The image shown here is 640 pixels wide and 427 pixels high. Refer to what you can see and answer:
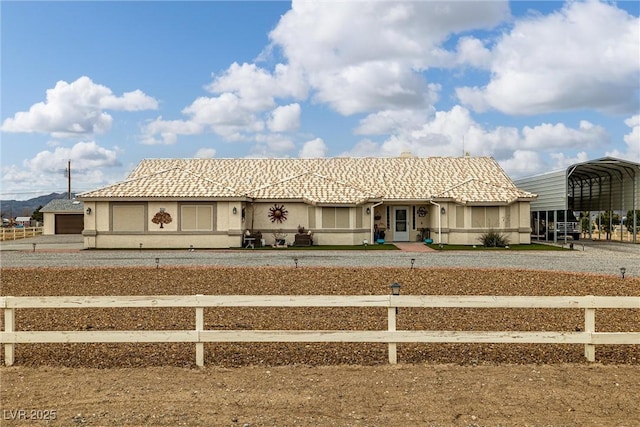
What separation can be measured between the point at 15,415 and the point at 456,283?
11.0m

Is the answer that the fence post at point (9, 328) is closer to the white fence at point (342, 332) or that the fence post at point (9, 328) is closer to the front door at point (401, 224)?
the white fence at point (342, 332)

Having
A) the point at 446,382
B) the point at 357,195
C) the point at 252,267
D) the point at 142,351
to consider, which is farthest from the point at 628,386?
the point at 357,195

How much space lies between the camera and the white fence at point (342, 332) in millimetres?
6910

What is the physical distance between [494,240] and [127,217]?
1916 cm

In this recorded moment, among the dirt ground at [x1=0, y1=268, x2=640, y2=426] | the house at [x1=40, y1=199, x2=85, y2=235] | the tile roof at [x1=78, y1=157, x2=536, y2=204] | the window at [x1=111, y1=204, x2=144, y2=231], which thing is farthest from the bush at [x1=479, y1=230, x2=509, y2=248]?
the house at [x1=40, y1=199, x2=85, y2=235]

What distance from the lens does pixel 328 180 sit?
3078 cm

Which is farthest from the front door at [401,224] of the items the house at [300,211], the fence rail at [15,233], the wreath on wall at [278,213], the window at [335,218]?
the fence rail at [15,233]

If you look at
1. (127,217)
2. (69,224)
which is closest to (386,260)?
(127,217)

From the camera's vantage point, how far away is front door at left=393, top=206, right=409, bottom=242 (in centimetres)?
3127

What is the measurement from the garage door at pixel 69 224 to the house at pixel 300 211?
70.3 feet

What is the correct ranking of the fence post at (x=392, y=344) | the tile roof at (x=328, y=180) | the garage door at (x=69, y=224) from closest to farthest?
the fence post at (x=392, y=344) → the tile roof at (x=328, y=180) → the garage door at (x=69, y=224)

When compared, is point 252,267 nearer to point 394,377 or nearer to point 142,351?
point 142,351

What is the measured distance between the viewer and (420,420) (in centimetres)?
531

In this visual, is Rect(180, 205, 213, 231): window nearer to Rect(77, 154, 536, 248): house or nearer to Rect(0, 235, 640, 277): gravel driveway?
Rect(77, 154, 536, 248): house
